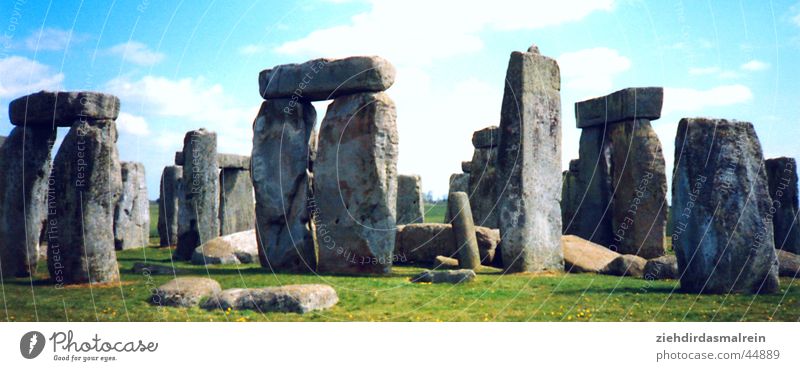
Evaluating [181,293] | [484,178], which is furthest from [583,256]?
[181,293]

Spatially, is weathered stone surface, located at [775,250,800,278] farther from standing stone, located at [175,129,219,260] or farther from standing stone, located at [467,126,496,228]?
Result: standing stone, located at [175,129,219,260]

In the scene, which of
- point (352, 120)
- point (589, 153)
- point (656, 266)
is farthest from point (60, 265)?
point (589, 153)

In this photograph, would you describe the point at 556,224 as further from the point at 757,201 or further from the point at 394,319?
the point at 394,319

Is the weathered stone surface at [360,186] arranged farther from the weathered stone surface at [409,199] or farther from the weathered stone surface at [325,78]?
the weathered stone surface at [409,199]

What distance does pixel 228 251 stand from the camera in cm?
2012

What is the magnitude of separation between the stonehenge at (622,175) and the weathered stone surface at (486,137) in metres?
4.35

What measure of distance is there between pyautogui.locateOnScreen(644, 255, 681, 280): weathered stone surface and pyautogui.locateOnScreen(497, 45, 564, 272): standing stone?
7.36ft

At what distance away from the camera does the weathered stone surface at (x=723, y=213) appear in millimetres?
12641

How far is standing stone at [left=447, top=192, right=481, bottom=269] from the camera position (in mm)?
18391

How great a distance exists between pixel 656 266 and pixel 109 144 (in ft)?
34.4

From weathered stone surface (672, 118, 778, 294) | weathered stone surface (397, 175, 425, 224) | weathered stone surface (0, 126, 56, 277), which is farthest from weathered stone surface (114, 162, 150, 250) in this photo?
weathered stone surface (672, 118, 778, 294)

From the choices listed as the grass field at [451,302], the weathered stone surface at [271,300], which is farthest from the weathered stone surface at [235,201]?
the weathered stone surface at [271,300]

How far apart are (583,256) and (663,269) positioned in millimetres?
2857

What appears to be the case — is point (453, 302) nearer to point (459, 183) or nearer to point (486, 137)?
point (486, 137)
